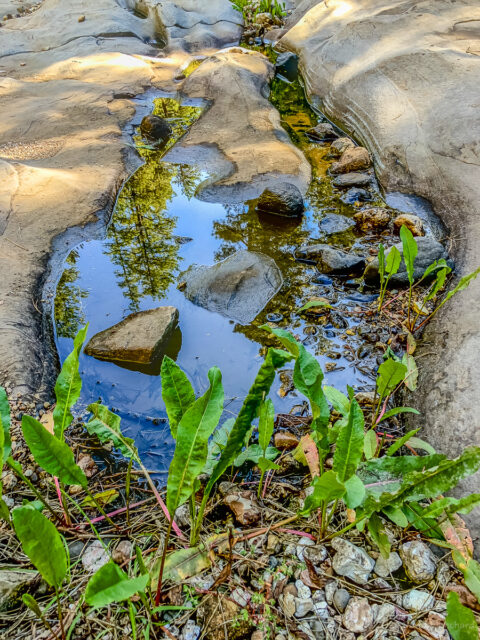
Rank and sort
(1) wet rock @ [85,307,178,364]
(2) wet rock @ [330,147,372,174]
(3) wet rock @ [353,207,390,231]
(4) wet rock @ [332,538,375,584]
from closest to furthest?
(4) wet rock @ [332,538,375,584] < (1) wet rock @ [85,307,178,364] < (3) wet rock @ [353,207,390,231] < (2) wet rock @ [330,147,372,174]

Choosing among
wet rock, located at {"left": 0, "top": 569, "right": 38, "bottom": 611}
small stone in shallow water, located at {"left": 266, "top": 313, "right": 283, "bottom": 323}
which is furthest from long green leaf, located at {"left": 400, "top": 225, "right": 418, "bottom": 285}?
wet rock, located at {"left": 0, "top": 569, "right": 38, "bottom": 611}

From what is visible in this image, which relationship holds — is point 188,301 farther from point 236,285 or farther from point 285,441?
point 285,441

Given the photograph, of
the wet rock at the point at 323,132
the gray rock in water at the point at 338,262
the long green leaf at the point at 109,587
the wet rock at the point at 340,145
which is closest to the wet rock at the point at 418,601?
the long green leaf at the point at 109,587

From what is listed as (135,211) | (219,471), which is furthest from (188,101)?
(219,471)

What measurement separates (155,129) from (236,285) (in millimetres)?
2928

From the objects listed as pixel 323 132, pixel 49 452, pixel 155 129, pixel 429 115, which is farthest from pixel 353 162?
pixel 49 452

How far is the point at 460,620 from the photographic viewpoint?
3.74 feet

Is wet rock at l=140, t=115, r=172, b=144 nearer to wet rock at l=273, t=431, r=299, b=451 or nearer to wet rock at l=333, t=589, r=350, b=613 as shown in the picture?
wet rock at l=273, t=431, r=299, b=451

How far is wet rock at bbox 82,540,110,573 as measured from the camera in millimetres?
1540

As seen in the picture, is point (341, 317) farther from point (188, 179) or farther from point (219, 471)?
point (188, 179)

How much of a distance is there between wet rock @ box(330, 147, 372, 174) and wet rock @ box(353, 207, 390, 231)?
2.80 feet

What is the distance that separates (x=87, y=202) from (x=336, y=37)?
4.47 meters

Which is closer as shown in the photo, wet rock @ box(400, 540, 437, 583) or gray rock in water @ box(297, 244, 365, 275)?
wet rock @ box(400, 540, 437, 583)

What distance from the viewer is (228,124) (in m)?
5.24
